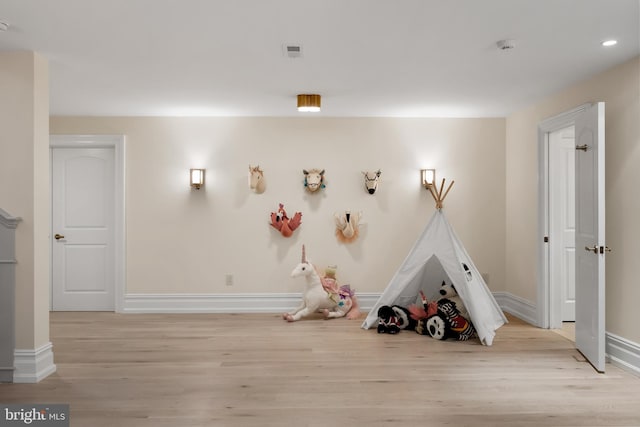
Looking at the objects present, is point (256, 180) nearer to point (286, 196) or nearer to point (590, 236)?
point (286, 196)

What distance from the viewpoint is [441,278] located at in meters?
4.98

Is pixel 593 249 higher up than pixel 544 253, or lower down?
higher up

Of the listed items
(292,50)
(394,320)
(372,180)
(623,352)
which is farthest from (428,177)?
(292,50)

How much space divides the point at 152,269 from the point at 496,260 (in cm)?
393

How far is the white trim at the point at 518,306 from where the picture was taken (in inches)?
191

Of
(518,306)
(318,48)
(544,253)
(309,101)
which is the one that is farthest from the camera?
(518,306)

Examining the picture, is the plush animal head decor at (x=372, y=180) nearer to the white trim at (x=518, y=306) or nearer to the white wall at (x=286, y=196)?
the white wall at (x=286, y=196)

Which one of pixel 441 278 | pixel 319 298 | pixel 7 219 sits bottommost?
pixel 319 298

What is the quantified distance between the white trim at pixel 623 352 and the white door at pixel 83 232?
4951 mm

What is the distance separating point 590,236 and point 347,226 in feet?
8.10

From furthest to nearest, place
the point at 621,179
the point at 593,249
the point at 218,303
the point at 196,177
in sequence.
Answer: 1. the point at 218,303
2. the point at 196,177
3. the point at 621,179
4. the point at 593,249

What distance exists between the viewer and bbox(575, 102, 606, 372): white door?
11.1 ft

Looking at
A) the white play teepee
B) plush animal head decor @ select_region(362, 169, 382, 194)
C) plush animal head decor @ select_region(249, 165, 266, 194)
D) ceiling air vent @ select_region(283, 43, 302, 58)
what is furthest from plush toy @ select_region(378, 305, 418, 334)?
ceiling air vent @ select_region(283, 43, 302, 58)

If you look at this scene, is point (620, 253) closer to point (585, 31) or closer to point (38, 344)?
point (585, 31)
